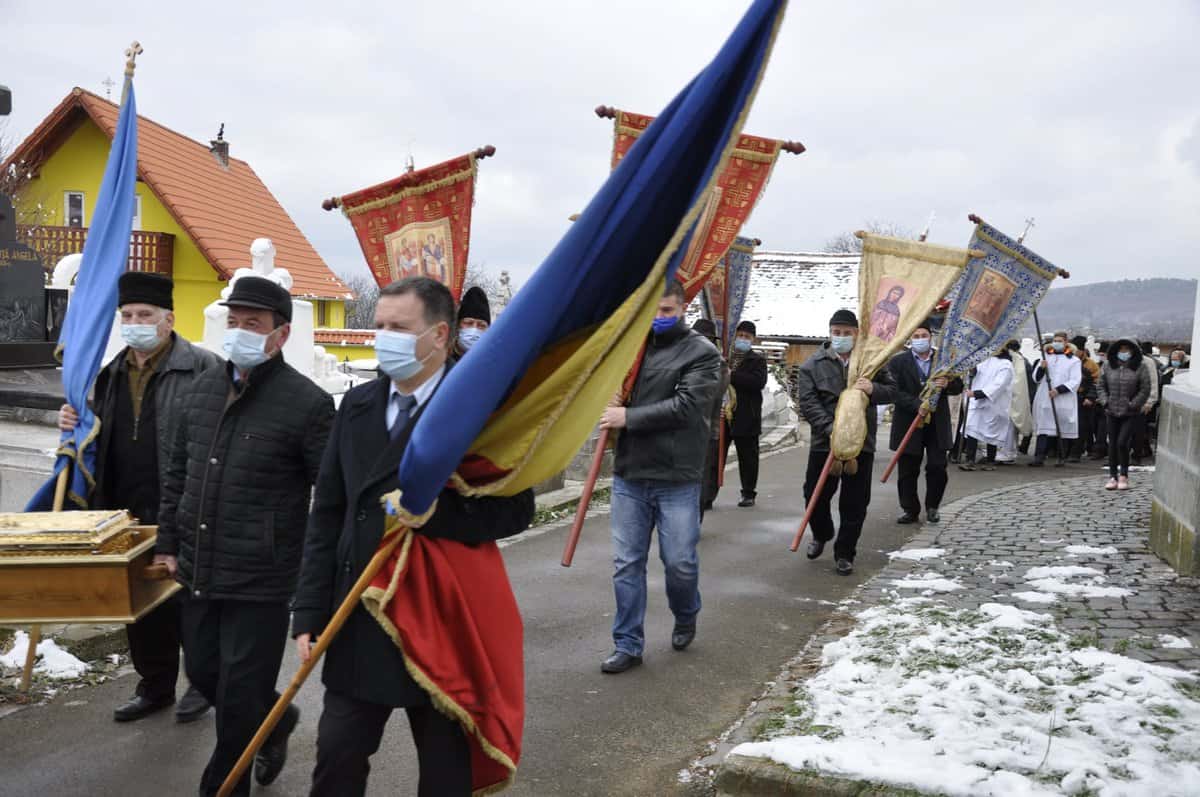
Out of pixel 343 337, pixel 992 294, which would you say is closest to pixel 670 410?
pixel 992 294

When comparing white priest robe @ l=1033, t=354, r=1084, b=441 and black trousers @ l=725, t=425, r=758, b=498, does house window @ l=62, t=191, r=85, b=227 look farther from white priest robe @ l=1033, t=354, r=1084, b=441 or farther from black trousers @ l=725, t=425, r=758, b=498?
white priest robe @ l=1033, t=354, r=1084, b=441

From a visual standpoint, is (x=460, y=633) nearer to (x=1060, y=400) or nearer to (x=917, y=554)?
(x=917, y=554)

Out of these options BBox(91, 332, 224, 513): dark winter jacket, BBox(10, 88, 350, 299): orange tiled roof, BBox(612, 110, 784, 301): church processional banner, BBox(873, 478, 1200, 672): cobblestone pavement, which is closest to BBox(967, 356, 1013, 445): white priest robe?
BBox(873, 478, 1200, 672): cobblestone pavement

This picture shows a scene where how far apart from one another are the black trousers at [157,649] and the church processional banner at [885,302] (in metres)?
4.81

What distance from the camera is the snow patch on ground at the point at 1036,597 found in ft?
21.0

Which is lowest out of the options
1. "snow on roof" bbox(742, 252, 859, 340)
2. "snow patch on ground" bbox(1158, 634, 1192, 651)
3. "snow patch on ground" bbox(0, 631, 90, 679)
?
"snow patch on ground" bbox(0, 631, 90, 679)

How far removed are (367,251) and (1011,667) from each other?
3.94 metres

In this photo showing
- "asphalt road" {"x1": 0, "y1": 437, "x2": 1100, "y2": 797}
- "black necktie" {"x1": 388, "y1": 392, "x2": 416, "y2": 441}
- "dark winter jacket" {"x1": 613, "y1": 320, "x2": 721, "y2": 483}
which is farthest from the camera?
"dark winter jacket" {"x1": 613, "y1": 320, "x2": 721, "y2": 483}

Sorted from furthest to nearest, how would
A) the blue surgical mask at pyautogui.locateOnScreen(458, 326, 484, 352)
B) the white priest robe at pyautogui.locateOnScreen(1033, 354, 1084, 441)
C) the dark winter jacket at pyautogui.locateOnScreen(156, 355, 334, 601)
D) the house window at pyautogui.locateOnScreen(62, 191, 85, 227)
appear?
1. the house window at pyautogui.locateOnScreen(62, 191, 85, 227)
2. the white priest robe at pyautogui.locateOnScreen(1033, 354, 1084, 441)
3. the blue surgical mask at pyautogui.locateOnScreen(458, 326, 484, 352)
4. the dark winter jacket at pyautogui.locateOnScreen(156, 355, 334, 601)

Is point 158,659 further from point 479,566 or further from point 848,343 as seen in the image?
point 848,343

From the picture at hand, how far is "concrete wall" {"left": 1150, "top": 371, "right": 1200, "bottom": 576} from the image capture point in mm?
6969

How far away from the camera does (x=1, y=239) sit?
10.9 m

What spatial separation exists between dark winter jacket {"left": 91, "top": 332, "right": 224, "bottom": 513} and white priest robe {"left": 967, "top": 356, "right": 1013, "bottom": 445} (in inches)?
515

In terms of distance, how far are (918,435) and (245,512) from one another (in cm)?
777
